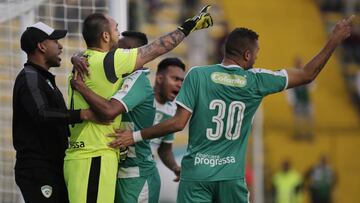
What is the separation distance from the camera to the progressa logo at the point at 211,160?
729cm

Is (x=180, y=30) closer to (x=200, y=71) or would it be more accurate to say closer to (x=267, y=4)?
(x=200, y=71)

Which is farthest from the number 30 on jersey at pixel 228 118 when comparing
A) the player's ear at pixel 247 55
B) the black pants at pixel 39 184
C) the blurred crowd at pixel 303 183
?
the blurred crowd at pixel 303 183

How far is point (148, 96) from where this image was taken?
24.2 ft

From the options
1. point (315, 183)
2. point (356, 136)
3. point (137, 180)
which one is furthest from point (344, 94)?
point (137, 180)

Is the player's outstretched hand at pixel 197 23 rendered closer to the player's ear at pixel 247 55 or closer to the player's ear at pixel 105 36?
the player's ear at pixel 247 55

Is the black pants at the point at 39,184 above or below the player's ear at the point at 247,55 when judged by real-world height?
below

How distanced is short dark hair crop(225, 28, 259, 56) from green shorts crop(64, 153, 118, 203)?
Result: 1.28 meters

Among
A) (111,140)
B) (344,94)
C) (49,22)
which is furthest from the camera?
(344,94)

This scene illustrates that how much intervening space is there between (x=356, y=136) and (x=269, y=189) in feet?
10.8

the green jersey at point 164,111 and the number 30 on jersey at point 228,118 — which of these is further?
the green jersey at point 164,111

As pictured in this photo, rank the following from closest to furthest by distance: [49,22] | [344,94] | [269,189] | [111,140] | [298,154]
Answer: [111,140], [49,22], [269,189], [298,154], [344,94]

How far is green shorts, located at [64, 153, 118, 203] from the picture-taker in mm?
6980

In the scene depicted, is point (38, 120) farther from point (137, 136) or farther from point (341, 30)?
point (341, 30)

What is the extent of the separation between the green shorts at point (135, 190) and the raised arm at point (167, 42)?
Result: 1.01 meters
